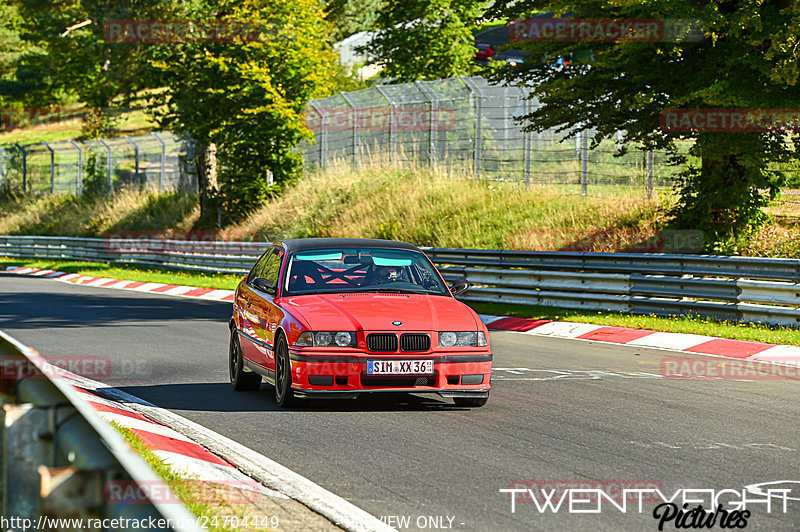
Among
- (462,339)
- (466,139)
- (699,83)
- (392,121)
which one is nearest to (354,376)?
(462,339)

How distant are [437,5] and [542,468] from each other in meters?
37.4

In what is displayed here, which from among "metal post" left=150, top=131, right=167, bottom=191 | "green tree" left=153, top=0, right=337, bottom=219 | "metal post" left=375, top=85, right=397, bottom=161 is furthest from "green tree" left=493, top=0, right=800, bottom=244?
"metal post" left=150, top=131, right=167, bottom=191

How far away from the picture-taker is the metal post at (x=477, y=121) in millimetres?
28797

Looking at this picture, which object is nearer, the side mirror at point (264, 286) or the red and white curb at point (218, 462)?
the red and white curb at point (218, 462)

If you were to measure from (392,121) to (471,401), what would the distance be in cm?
2386

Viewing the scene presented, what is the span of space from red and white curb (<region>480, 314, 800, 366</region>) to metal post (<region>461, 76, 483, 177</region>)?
35.3 feet

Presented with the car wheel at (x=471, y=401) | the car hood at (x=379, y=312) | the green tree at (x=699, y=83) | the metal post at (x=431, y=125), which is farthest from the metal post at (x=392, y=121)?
the car wheel at (x=471, y=401)

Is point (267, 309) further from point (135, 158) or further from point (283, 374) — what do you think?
point (135, 158)

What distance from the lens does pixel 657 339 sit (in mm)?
15180

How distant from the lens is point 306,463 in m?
7.02

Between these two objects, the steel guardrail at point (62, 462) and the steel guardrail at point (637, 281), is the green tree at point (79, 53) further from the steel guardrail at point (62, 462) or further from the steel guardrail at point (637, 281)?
the steel guardrail at point (62, 462)

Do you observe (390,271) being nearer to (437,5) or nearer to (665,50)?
(665,50)

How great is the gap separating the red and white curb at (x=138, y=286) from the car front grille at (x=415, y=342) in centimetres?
1617

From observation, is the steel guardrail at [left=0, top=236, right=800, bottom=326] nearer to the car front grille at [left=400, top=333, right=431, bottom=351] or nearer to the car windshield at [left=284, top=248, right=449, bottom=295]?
the car windshield at [left=284, top=248, right=449, bottom=295]
